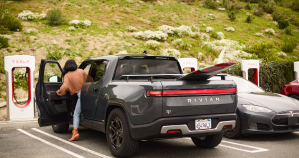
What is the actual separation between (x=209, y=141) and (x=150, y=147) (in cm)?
121

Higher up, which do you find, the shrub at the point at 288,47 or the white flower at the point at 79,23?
the white flower at the point at 79,23

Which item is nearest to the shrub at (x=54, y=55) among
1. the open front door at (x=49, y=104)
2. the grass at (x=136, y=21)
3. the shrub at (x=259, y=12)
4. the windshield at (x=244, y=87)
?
the grass at (x=136, y=21)

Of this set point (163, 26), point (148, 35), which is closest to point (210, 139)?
point (148, 35)

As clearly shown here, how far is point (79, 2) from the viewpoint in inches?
1203

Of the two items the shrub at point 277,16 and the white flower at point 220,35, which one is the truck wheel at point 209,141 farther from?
the shrub at point 277,16

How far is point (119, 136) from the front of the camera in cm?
454

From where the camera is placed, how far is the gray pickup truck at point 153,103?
13.0ft

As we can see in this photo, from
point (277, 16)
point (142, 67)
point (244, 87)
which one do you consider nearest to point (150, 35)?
point (244, 87)

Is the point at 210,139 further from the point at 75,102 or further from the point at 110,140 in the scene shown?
the point at 75,102

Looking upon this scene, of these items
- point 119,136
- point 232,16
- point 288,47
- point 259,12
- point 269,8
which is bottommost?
point 119,136

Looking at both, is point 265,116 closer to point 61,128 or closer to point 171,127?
point 171,127

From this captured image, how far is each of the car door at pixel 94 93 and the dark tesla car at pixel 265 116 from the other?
3.14 meters

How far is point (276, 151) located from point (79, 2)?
2942cm

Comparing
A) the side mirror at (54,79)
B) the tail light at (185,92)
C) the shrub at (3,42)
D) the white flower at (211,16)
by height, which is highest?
the white flower at (211,16)
